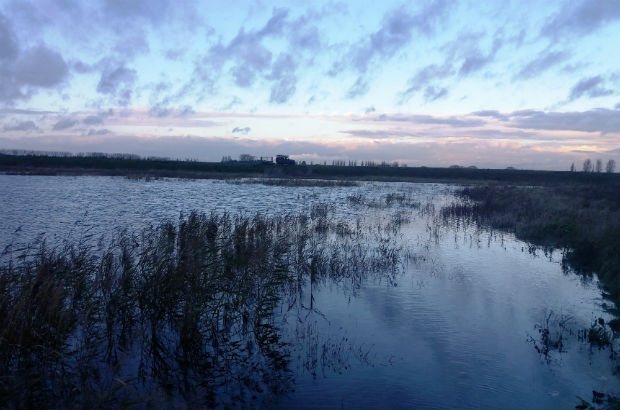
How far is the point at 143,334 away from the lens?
8195 millimetres

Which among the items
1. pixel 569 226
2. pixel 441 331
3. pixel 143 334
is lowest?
pixel 441 331

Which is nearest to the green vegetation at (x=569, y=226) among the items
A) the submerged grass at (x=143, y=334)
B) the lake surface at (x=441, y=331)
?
the lake surface at (x=441, y=331)

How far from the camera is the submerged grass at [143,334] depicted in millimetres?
6469

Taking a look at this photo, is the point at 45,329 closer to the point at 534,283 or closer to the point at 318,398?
the point at 318,398

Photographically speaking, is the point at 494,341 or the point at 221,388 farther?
the point at 494,341

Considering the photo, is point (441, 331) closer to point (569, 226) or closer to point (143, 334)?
point (143, 334)

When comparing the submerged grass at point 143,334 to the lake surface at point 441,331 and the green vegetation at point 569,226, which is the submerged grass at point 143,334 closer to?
the lake surface at point 441,331

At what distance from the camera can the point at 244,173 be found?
251ft

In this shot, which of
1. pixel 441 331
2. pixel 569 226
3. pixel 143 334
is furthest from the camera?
pixel 569 226

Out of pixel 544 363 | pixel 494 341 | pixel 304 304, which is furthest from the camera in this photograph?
pixel 304 304

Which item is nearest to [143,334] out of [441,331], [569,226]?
[441,331]

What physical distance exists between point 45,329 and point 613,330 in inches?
421

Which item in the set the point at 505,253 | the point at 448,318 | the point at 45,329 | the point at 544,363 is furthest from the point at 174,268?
the point at 505,253

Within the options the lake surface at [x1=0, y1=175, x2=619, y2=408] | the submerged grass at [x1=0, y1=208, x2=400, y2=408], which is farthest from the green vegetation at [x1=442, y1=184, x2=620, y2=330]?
the submerged grass at [x1=0, y1=208, x2=400, y2=408]
